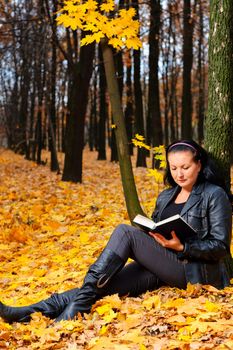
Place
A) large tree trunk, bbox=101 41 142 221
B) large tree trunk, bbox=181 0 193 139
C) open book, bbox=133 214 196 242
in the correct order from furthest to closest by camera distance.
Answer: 1. large tree trunk, bbox=181 0 193 139
2. large tree trunk, bbox=101 41 142 221
3. open book, bbox=133 214 196 242

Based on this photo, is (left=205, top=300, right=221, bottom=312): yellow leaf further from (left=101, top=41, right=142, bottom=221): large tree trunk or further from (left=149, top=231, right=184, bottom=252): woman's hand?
(left=101, top=41, right=142, bottom=221): large tree trunk

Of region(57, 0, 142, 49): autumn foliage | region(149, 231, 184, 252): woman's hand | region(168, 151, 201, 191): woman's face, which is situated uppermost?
region(57, 0, 142, 49): autumn foliage

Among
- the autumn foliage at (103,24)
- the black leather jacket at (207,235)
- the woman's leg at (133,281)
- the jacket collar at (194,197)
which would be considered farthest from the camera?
the autumn foliage at (103,24)

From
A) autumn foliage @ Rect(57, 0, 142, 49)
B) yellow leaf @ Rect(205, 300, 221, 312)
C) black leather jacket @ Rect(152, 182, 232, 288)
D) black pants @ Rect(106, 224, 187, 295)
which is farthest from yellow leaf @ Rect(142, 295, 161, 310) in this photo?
autumn foliage @ Rect(57, 0, 142, 49)

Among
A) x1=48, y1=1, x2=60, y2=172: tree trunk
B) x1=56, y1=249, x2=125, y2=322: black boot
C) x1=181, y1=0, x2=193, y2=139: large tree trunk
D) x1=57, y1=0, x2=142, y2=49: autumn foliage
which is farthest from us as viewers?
x1=48, y1=1, x2=60, y2=172: tree trunk

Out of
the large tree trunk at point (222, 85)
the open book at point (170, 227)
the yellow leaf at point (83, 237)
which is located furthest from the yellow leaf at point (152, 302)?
the yellow leaf at point (83, 237)

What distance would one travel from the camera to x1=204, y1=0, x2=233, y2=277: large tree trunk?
4.20 meters

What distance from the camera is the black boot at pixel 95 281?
3.64 m

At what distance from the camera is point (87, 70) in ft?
37.6

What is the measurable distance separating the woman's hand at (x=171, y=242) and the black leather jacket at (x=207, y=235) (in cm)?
5

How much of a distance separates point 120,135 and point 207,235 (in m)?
2.23

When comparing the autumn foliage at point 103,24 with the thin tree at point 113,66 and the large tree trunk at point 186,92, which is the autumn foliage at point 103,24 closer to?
the thin tree at point 113,66

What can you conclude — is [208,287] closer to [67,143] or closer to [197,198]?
[197,198]

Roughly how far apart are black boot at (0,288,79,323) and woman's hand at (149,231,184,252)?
87 cm
